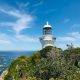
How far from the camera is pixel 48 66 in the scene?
71.9 feet

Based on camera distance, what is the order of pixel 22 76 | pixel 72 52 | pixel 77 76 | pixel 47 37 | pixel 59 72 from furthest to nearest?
1. pixel 47 37
2. pixel 72 52
3. pixel 22 76
4. pixel 59 72
5. pixel 77 76

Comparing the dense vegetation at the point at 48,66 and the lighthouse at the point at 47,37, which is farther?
the lighthouse at the point at 47,37

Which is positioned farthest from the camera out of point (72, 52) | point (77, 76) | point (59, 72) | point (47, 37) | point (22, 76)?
point (47, 37)

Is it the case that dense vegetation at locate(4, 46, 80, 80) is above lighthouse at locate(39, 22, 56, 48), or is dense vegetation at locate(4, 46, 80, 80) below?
below

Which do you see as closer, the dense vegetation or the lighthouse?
the dense vegetation

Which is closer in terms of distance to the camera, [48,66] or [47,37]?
[48,66]

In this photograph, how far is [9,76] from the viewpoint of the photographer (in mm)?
31141

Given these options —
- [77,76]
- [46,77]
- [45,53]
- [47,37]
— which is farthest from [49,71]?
[47,37]

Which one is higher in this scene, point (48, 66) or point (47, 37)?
point (47, 37)

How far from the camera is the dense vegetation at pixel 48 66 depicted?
21.4m

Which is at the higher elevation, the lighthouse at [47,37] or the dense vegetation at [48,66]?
the lighthouse at [47,37]

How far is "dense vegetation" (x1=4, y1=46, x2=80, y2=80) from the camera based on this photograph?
70.2 feet

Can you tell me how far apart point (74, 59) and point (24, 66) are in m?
5.97

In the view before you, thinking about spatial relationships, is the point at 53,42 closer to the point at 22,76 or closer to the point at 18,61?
the point at 18,61
